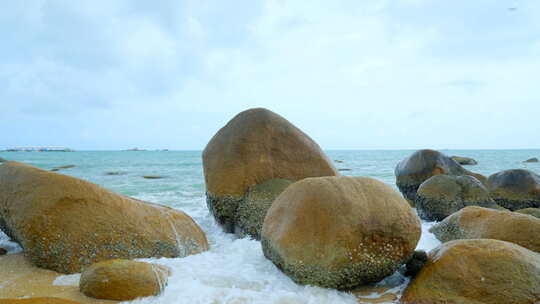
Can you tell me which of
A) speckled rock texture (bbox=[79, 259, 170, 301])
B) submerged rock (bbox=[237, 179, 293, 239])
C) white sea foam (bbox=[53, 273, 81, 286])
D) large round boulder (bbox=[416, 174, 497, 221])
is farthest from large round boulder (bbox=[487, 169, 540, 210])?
white sea foam (bbox=[53, 273, 81, 286])

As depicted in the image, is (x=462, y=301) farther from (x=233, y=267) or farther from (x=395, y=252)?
(x=233, y=267)

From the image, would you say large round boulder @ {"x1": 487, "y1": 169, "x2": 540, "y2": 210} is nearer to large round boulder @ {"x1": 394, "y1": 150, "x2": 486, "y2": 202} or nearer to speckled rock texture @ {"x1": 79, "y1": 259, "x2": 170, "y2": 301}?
large round boulder @ {"x1": 394, "y1": 150, "x2": 486, "y2": 202}

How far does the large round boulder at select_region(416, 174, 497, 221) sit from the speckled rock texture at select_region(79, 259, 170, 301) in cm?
715

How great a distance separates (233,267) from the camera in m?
A: 4.69

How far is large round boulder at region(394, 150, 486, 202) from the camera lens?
11117 millimetres

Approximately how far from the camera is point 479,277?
3549 mm

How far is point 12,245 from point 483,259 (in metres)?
6.17

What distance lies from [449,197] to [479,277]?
5.66 meters

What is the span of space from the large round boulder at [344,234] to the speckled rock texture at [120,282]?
4.69ft

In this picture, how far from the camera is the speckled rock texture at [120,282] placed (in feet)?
11.6

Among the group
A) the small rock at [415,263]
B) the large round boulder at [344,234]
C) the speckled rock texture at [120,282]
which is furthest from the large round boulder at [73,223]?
the small rock at [415,263]

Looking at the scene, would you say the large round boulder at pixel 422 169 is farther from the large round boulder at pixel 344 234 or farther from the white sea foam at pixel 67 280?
the white sea foam at pixel 67 280

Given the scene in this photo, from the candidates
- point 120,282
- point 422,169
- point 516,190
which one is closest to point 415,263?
point 120,282

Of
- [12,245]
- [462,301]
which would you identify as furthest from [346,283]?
[12,245]
